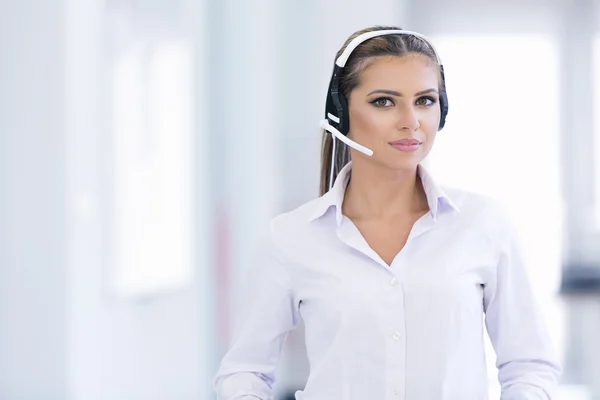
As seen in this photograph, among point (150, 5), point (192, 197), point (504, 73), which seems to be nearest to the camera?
point (150, 5)

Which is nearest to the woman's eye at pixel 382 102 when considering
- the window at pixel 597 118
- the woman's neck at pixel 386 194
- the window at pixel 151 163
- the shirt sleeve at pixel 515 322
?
the woman's neck at pixel 386 194

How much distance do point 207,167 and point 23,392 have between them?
69.4 inches

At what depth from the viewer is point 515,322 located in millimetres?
1387

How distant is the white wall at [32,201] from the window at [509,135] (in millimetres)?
2705

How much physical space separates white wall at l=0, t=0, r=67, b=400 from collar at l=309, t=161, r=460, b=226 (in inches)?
54.7

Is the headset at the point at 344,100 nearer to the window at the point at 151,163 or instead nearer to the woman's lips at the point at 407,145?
the woman's lips at the point at 407,145

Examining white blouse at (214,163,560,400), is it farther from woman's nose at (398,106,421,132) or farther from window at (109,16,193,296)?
window at (109,16,193,296)

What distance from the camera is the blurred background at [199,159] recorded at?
106 inches

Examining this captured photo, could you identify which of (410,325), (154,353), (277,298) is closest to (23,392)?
(154,353)

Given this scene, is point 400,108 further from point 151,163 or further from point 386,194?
point 151,163

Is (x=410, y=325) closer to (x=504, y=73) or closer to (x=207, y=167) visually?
(x=207, y=167)

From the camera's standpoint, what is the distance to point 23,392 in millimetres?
2656

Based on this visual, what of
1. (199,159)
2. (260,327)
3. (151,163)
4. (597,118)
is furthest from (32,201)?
→ (597,118)

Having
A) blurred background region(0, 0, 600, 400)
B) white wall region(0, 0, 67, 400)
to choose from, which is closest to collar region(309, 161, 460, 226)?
blurred background region(0, 0, 600, 400)
